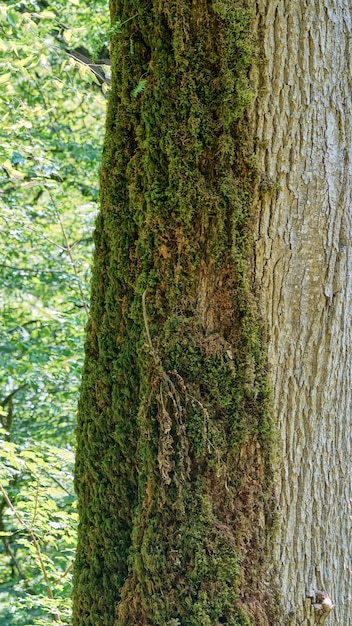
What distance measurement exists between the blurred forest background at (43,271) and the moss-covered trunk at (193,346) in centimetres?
172

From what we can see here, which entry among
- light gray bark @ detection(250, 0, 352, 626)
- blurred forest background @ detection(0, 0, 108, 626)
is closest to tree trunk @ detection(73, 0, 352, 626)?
light gray bark @ detection(250, 0, 352, 626)

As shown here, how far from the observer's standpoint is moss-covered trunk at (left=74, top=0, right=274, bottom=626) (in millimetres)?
1720

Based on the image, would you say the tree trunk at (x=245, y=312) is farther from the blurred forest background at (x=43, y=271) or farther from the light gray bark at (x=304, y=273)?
the blurred forest background at (x=43, y=271)

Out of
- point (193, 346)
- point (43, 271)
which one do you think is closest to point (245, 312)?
point (193, 346)

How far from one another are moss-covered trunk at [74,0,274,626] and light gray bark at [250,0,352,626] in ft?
0.20

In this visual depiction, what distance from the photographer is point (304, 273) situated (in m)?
1.80

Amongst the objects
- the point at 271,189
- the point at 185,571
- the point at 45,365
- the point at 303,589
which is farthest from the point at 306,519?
the point at 45,365

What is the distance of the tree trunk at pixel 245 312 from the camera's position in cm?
175

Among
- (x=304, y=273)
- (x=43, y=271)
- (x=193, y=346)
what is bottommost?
(x=193, y=346)

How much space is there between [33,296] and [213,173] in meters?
5.57

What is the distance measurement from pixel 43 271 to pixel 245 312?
4605 millimetres

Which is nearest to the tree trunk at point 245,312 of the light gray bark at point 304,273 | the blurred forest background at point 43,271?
the light gray bark at point 304,273

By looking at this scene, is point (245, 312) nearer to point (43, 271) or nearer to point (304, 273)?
point (304, 273)

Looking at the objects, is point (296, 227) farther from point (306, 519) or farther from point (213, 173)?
point (306, 519)
